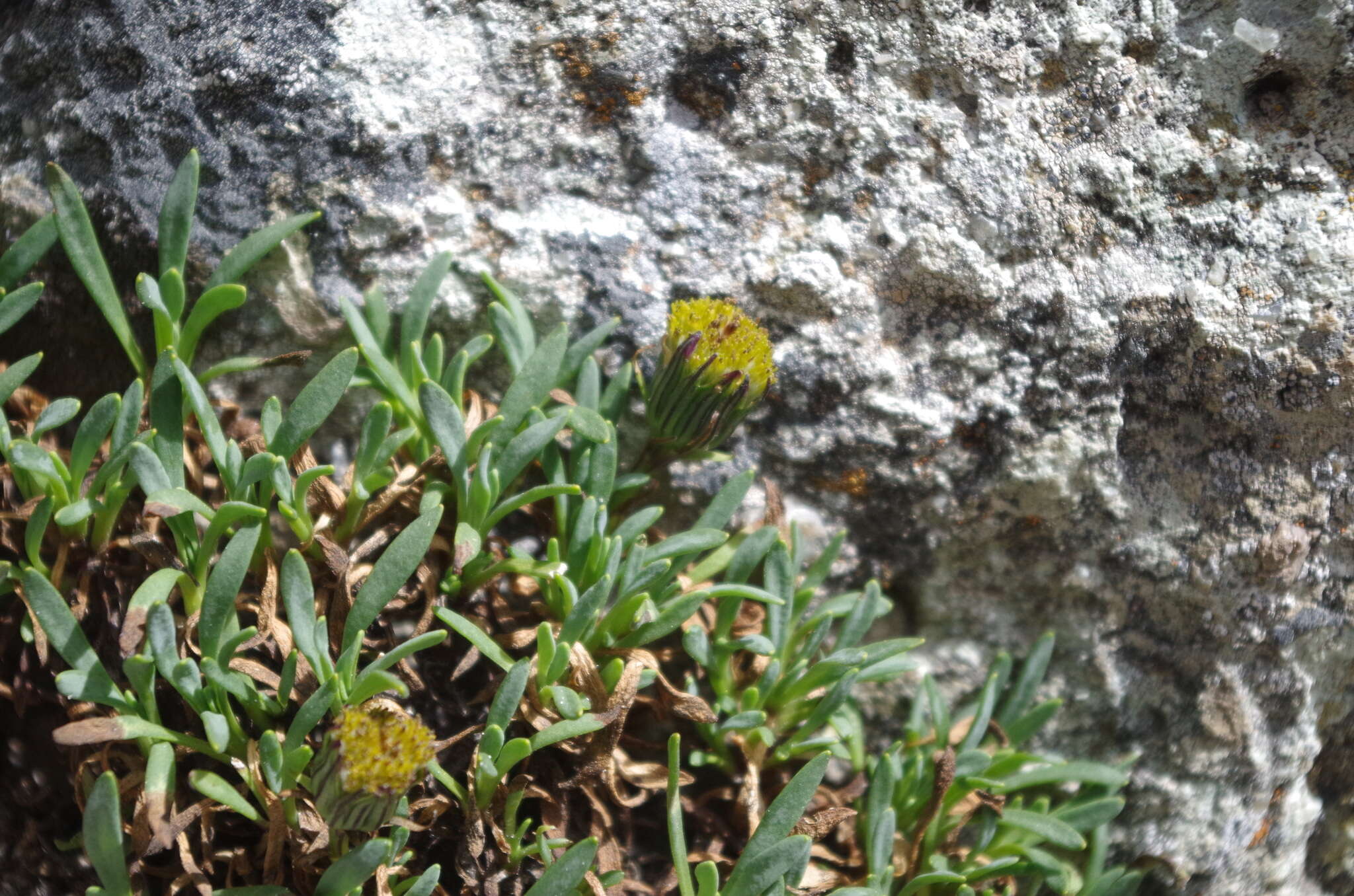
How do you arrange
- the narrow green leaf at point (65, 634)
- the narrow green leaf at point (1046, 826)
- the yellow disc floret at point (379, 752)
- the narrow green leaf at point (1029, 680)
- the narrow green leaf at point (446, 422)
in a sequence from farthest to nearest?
the narrow green leaf at point (1029, 680)
the narrow green leaf at point (1046, 826)
the narrow green leaf at point (446, 422)
the narrow green leaf at point (65, 634)
the yellow disc floret at point (379, 752)

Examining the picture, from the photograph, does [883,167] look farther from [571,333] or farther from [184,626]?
[184,626]

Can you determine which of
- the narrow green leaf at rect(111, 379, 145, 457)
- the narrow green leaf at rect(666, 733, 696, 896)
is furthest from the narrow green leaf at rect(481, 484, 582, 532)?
the narrow green leaf at rect(111, 379, 145, 457)

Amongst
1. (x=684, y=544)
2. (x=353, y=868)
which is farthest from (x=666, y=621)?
(x=353, y=868)

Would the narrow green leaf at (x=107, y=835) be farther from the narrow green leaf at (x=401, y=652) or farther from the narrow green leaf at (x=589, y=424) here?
the narrow green leaf at (x=589, y=424)

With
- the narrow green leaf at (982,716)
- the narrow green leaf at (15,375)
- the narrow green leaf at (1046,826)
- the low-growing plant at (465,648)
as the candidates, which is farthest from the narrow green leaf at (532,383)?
the narrow green leaf at (1046,826)

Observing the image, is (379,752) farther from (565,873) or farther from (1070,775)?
(1070,775)

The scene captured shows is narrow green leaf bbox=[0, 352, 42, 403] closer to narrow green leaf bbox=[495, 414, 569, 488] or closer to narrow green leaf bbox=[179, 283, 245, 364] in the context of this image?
narrow green leaf bbox=[179, 283, 245, 364]
